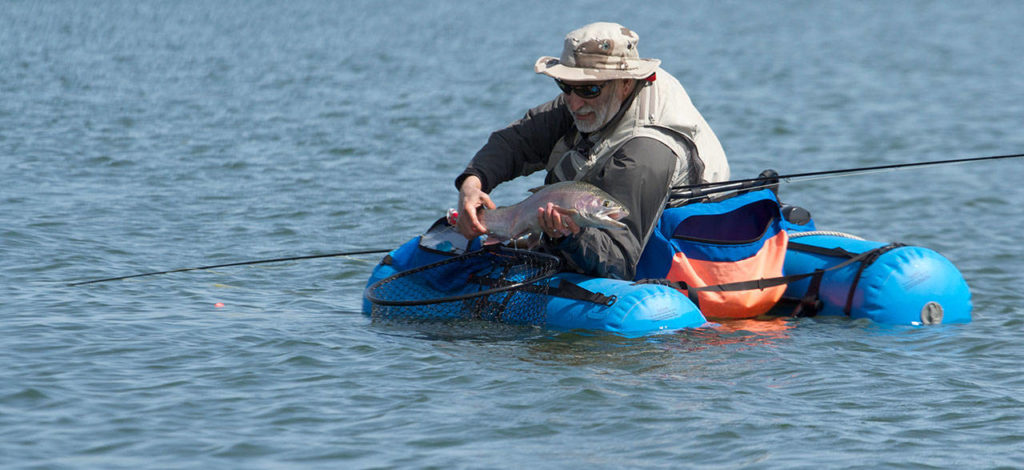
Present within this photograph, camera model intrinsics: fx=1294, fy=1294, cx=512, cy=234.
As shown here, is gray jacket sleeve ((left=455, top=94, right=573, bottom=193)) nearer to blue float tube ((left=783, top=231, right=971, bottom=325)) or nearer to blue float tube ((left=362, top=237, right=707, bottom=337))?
blue float tube ((left=362, top=237, right=707, bottom=337))

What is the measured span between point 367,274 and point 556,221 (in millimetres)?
3139

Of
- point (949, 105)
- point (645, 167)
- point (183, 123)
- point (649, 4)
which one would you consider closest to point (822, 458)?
Answer: point (645, 167)

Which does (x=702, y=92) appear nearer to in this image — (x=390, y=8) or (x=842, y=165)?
(x=842, y=165)

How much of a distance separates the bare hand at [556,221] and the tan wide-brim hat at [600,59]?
2.64ft

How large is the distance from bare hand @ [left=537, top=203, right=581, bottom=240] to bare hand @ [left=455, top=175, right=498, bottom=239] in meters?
0.41

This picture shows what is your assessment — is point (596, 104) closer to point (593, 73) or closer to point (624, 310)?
point (593, 73)

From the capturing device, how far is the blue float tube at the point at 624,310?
6.75 metres

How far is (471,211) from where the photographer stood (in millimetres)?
6895

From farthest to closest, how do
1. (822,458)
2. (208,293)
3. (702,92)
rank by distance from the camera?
1. (702,92)
2. (208,293)
3. (822,458)

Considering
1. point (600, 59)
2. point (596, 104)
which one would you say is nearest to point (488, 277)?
point (596, 104)

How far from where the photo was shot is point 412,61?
24.5 meters

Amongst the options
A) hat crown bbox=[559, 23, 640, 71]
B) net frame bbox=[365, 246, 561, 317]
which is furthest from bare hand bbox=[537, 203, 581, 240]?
hat crown bbox=[559, 23, 640, 71]

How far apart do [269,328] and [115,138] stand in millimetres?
8360

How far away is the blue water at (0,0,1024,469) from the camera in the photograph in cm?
561
